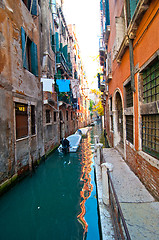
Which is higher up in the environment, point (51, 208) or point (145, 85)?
point (145, 85)

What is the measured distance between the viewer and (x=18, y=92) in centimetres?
622

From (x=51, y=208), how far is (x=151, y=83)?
4.30 metres

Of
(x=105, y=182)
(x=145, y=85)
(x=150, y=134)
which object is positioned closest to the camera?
(x=105, y=182)

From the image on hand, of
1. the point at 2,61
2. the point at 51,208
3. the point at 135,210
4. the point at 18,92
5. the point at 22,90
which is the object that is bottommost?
the point at 51,208

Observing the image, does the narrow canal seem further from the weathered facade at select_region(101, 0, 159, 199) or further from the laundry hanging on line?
the laundry hanging on line

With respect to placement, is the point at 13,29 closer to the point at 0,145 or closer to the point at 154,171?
the point at 0,145

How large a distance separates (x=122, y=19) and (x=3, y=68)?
16.9 ft

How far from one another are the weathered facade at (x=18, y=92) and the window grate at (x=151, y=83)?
4.38m

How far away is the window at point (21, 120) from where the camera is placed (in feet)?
20.3

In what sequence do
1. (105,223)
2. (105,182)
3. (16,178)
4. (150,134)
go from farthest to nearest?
(16,178)
(150,134)
(105,182)
(105,223)

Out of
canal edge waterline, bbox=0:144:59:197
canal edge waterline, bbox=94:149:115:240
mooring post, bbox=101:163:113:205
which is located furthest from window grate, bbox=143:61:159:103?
canal edge waterline, bbox=0:144:59:197

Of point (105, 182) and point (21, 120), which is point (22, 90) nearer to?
point (21, 120)

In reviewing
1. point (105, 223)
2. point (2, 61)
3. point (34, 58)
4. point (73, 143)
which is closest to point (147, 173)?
point (105, 223)

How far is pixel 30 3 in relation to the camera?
7930mm
